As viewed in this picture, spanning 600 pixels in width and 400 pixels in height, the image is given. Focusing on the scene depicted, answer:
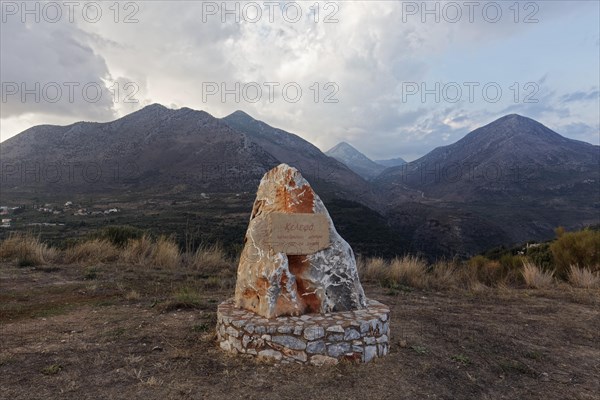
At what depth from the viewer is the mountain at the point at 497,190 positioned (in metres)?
38.6

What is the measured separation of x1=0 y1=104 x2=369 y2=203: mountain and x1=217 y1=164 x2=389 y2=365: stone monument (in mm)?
39023

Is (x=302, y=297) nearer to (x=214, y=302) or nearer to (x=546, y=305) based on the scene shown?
(x=214, y=302)

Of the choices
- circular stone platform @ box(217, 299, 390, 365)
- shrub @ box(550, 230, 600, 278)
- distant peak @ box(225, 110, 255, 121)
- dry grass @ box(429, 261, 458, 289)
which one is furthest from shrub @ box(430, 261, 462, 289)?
distant peak @ box(225, 110, 255, 121)

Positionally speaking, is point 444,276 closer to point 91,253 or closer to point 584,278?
point 584,278

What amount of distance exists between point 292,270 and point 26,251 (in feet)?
26.1

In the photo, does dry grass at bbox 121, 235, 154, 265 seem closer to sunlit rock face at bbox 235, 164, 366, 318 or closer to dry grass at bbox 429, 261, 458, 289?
sunlit rock face at bbox 235, 164, 366, 318

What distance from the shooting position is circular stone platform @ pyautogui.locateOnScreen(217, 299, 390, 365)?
4008mm

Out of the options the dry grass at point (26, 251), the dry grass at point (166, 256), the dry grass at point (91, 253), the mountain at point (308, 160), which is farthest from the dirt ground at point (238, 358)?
the mountain at point (308, 160)

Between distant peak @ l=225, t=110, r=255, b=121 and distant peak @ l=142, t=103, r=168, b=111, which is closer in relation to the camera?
distant peak @ l=142, t=103, r=168, b=111

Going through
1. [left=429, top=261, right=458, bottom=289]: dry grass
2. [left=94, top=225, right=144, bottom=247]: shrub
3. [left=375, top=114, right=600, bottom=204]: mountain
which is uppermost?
[left=375, top=114, right=600, bottom=204]: mountain

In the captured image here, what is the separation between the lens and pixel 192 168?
160 ft

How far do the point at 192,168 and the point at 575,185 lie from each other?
48571mm

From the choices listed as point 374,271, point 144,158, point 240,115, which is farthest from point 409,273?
point 240,115

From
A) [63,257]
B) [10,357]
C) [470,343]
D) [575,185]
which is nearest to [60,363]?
[10,357]
